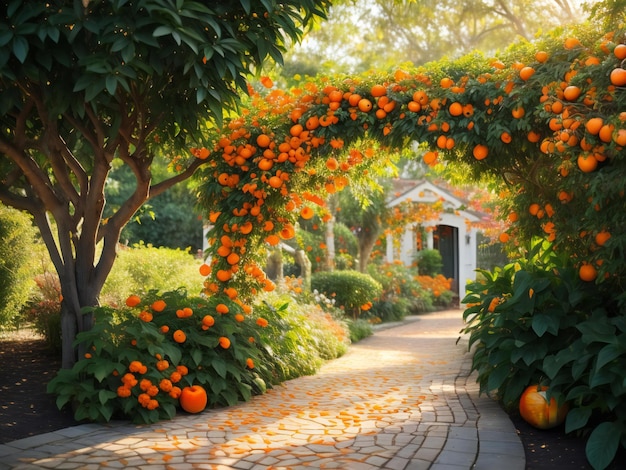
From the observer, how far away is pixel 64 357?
206 inches

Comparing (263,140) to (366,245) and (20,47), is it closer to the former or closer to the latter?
(20,47)

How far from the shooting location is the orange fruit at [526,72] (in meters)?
4.61

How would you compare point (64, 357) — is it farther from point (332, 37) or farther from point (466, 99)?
point (332, 37)

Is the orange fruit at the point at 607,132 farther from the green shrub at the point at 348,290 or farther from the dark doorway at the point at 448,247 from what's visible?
the dark doorway at the point at 448,247

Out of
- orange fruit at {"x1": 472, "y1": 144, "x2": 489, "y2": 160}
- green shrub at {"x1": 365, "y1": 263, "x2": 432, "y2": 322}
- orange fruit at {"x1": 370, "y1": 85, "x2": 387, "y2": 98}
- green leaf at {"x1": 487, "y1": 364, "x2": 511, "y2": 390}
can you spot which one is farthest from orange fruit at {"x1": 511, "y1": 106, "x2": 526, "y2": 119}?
green shrub at {"x1": 365, "y1": 263, "x2": 432, "y2": 322}

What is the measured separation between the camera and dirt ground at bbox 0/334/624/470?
12.3ft

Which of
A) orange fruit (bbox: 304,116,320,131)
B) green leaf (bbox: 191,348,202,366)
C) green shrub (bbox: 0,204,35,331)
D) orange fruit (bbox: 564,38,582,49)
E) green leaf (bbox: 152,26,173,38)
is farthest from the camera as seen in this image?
green shrub (bbox: 0,204,35,331)

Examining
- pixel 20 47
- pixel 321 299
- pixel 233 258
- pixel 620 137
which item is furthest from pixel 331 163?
pixel 321 299

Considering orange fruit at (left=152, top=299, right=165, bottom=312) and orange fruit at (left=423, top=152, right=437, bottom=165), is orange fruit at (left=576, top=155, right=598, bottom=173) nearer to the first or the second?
orange fruit at (left=423, top=152, right=437, bottom=165)

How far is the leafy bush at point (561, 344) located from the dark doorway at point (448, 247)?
16.2m

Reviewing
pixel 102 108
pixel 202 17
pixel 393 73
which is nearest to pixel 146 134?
pixel 102 108

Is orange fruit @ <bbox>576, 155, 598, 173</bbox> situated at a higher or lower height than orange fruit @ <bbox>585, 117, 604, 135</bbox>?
lower

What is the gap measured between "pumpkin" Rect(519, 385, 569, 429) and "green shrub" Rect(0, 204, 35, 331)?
569 centimetres

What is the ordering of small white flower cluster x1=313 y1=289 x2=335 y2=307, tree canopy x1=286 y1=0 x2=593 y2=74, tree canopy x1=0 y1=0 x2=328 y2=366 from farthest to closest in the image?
tree canopy x1=286 y1=0 x2=593 y2=74 → small white flower cluster x1=313 y1=289 x2=335 y2=307 → tree canopy x1=0 y1=0 x2=328 y2=366
